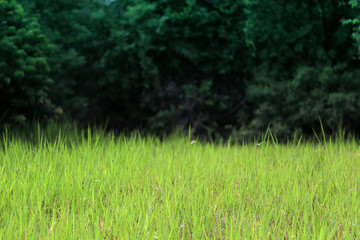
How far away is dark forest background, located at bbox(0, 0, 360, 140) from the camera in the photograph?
8223 millimetres

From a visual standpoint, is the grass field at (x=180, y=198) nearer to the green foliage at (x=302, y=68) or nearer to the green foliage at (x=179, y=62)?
the green foliage at (x=302, y=68)

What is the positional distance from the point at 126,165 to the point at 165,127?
6067 millimetres

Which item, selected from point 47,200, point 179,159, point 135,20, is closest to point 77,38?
point 135,20

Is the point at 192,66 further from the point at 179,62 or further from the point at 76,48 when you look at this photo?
the point at 76,48

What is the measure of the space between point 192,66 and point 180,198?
7.66m

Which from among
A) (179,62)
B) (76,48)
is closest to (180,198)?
(179,62)

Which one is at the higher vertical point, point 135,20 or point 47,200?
point 135,20

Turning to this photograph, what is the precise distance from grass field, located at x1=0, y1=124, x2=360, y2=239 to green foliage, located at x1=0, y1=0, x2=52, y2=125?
3.21 metres

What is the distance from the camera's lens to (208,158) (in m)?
4.62

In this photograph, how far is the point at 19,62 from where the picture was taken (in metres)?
7.14

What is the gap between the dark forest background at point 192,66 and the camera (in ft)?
27.0

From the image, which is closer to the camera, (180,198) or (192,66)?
(180,198)

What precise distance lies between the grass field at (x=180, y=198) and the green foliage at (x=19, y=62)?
10.5 feet

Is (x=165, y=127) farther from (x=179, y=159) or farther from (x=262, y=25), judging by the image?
(x=179, y=159)
